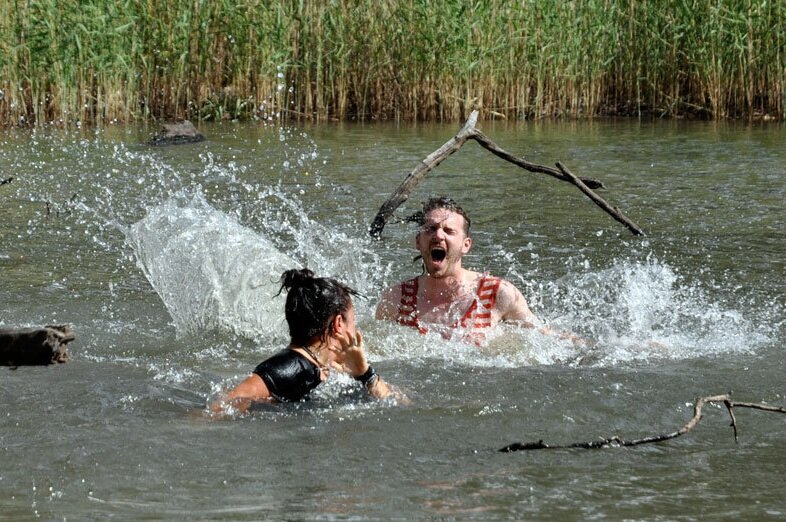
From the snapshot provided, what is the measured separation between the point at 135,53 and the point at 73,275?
824 centimetres

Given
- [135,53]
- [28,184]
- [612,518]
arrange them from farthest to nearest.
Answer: [135,53] → [28,184] → [612,518]

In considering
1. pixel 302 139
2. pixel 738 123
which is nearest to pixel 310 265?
pixel 302 139

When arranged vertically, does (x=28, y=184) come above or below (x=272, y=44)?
below

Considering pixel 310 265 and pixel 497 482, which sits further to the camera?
pixel 310 265

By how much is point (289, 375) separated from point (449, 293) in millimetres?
1917

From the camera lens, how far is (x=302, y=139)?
1589 centimetres

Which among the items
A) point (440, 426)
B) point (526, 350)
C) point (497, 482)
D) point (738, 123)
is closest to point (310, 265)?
point (526, 350)

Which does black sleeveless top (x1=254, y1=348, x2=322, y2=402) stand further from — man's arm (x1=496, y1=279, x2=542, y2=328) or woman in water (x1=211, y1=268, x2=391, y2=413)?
man's arm (x1=496, y1=279, x2=542, y2=328)

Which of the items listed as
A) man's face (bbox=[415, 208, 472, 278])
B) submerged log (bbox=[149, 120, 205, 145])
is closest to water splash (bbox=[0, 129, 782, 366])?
man's face (bbox=[415, 208, 472, 278])

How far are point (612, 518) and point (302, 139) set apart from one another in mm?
12020

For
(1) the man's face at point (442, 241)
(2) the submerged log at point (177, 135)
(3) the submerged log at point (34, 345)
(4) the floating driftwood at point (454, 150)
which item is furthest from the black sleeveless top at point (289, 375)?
(2) the submerged log at point (177, 135)

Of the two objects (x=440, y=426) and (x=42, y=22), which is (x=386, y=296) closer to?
(x=440, y=426)

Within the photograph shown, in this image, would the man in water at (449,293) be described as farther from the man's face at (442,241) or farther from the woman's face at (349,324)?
the woman's face at (349,324)

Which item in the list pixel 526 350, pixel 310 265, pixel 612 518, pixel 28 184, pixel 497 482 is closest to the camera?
pixel 612 518
